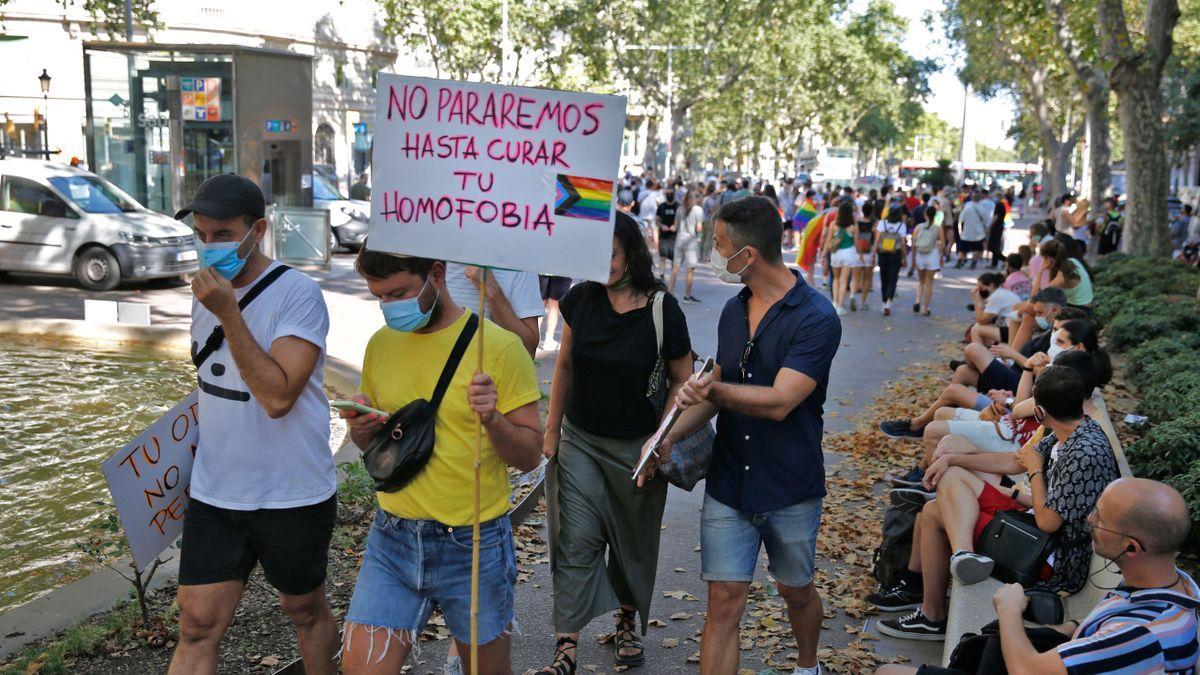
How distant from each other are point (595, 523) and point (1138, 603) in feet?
7.30

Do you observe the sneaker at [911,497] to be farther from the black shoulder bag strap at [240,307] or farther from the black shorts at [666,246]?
the black shorts at [666,246]

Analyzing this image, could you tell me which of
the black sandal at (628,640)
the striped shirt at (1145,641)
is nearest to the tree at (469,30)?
the black sandal at (628,640)

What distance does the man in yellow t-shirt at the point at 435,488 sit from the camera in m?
3.69

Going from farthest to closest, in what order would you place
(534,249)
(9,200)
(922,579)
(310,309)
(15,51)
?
(15,51) < (9,200) < (922,579) < (310,309) < (534,249)

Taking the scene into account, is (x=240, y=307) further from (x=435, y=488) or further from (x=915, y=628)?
(x=915, y=628)

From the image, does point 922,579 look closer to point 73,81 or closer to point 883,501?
point 883,501

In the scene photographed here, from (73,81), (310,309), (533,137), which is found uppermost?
(73,81)

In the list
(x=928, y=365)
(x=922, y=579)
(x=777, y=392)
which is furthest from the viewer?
(x=928, y=365)

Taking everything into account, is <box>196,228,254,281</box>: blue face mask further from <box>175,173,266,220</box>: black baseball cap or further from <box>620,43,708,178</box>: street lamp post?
<box>620,43,708,178</box>: street lamp post

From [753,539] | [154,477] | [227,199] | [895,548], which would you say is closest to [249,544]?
[154,477]

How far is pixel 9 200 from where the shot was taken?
17812 millimetres

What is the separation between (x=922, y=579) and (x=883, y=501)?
2.14 m

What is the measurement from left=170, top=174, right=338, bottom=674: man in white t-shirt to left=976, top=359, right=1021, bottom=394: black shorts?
21.0ft

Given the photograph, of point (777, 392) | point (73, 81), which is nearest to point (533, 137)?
point (777, 392)
